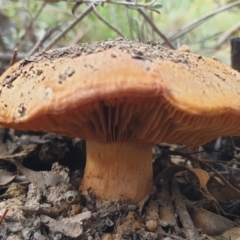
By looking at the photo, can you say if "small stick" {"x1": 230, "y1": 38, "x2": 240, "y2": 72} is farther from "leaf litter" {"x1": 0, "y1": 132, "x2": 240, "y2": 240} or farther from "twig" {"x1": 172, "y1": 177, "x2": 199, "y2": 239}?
"twig" {"x1": 172, "y1": 177, "x2": 199, "y2": 239}

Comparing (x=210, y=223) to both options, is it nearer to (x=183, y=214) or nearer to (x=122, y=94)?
(x=183, y=214)

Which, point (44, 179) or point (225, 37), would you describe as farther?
point (225, 37)

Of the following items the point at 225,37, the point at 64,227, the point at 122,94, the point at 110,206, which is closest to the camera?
the point at 122,94

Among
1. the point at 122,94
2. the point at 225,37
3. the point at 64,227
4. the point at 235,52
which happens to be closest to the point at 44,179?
the point at 64,227

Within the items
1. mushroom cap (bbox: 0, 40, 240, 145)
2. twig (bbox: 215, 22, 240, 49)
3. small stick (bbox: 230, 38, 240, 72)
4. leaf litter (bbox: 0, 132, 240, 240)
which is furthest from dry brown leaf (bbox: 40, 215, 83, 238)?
twig (bbox: 215, 22, 240, 49)

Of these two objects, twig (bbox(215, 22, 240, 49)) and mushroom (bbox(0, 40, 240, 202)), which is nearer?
mushroom (bbox(0, 40, 240, 202))

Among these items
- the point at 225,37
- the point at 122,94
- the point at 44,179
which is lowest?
the point at 44,179

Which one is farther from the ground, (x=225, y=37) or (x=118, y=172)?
(x=225, y=37)
